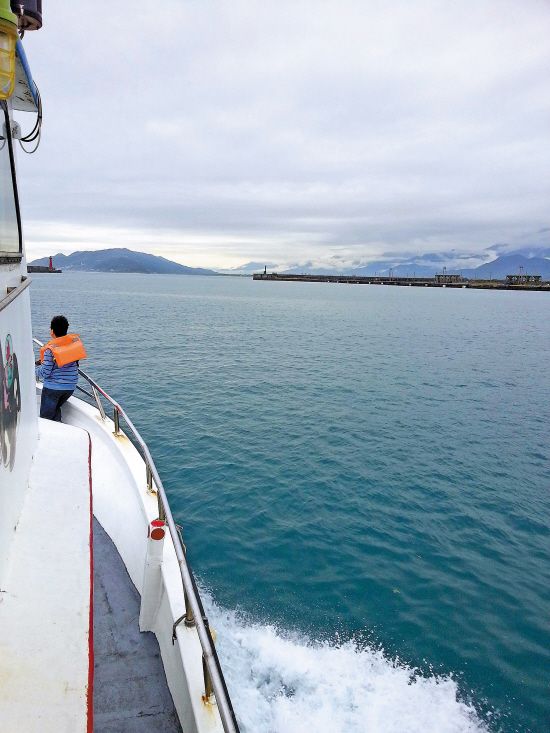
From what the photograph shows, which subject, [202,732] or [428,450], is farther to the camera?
[428,450]

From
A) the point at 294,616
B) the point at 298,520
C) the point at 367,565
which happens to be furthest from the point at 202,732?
the point at 298,520

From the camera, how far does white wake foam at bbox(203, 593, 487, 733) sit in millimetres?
5098

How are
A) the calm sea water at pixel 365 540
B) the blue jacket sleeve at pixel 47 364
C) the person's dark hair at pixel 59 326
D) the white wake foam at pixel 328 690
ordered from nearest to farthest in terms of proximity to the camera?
1. the white wake foam at pixel 328 690
2. the calm sea water at pixel 365 540
3. the person's dark hair at pixel 59 326
4. the blue jacket sleeve at pixel 47 364

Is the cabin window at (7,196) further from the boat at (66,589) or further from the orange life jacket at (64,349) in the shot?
the orange life jacket at (64,349)

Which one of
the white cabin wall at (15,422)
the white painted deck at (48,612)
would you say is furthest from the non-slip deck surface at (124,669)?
the white cabin wall at (15,422)

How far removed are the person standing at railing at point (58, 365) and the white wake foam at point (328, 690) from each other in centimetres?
467

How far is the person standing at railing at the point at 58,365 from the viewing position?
6867mm

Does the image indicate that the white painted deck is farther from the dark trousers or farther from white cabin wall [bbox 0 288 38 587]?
the dark trousers

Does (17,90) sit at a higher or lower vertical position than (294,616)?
higher

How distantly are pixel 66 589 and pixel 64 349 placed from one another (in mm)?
4632

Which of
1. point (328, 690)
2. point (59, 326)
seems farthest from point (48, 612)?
point (59, 326)

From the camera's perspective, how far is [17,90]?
12.0ft

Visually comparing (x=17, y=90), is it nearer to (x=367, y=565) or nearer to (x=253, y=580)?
(x=253, y=580)

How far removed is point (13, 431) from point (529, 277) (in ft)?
755
